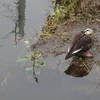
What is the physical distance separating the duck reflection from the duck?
211mm

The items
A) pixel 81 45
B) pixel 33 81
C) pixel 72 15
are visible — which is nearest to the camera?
pixel 33 81

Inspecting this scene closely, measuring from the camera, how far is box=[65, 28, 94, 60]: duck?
16.4 ft

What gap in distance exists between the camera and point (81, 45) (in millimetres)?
5148

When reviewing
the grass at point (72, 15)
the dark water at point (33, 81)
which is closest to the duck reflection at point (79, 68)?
the dark water at point (33, 81)

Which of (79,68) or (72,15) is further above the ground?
(72,15)

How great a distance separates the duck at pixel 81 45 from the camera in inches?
197

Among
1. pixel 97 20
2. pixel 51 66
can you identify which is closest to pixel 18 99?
pixel 51 66

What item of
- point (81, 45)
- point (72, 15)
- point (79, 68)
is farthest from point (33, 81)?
point (72, 15)

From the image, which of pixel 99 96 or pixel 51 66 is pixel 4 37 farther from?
pixel 99 96

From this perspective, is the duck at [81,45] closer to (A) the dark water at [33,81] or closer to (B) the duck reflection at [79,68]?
(B) the duck reflection at [79,68]

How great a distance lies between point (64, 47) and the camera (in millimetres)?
5809

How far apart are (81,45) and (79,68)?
22.0 inches

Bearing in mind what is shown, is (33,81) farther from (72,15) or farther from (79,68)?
(72,15)

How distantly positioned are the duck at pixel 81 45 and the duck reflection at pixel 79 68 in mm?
211
